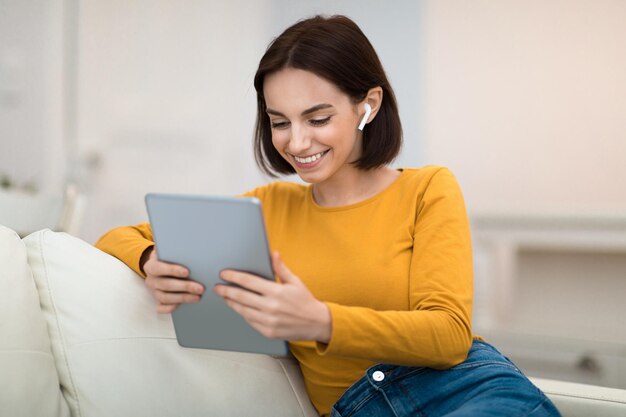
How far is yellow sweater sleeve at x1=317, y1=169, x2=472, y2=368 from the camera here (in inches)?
38.5

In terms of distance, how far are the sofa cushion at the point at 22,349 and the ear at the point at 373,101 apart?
673 mm

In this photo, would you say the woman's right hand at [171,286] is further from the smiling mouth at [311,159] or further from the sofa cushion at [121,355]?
the smiling mouth at [311,159]

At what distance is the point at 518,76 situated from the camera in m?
3.52

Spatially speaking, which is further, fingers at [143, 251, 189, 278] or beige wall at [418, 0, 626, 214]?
beige wall at [418, 0, 626, 214]

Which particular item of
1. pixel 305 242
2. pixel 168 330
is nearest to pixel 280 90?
pixel 305 242

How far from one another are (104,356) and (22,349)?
0.13 metres

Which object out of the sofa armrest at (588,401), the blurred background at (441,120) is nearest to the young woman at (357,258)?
the sofa armrest at (588,401)

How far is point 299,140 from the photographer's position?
3.95ft

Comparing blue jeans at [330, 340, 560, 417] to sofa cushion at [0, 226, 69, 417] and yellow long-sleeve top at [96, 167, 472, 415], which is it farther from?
sofa cushion at [0, 226, 69, 417]

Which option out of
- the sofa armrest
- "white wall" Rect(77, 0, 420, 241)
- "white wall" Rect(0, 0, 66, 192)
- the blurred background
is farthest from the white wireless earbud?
"white wall" Rect(0, 0, 66, 192)

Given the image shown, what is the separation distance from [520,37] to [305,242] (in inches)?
103

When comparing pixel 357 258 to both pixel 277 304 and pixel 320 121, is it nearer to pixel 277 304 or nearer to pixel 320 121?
pixel 320 121

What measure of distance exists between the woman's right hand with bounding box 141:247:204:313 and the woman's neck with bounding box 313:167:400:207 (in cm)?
44

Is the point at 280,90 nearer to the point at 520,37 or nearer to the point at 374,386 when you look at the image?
the point at 374,386
